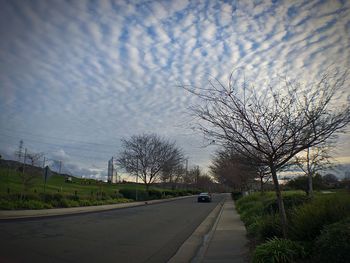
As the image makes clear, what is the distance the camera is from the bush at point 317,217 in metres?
6.57

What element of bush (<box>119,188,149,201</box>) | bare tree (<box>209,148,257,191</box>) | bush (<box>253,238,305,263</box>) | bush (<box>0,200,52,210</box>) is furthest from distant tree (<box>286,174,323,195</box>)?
bush (<box>253,238,305,263</box>)

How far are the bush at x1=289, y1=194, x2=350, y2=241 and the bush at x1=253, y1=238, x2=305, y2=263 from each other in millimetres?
696

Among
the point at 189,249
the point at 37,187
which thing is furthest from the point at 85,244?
the point at 37,187

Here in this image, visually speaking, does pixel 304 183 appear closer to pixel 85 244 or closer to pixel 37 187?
pixel 85 244

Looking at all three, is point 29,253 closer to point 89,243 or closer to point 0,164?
point 89,243

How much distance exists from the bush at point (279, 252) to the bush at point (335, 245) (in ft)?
1.83

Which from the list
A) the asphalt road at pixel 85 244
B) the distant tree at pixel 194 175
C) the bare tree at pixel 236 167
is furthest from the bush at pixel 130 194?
the distant tree at pixel 194 175

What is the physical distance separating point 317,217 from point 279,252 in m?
1.49

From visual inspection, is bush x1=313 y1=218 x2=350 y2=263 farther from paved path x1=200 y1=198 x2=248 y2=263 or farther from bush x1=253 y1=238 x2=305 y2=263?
paved path x1=200 y1=198 x2=248 y2=263

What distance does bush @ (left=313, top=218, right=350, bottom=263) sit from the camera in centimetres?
452

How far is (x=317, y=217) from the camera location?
6766mm

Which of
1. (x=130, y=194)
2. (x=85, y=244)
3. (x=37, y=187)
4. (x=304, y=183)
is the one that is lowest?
(x=85, y=244)

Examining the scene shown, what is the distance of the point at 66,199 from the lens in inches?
1007

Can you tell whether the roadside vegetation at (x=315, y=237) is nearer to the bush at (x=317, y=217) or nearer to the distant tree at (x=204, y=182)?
the bush at (x=317, y=217)
